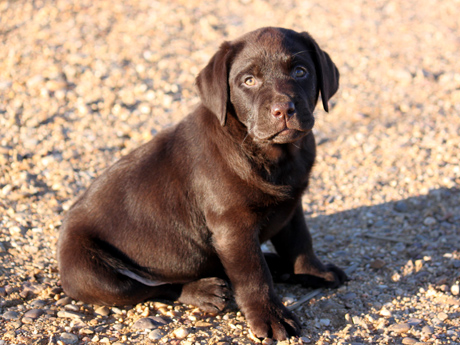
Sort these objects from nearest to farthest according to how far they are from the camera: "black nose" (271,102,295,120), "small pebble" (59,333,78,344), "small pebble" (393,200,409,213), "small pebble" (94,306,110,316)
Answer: "black nose" (271,102,295,120) < "small pebble" (59,333,78,344) < "small pebble" (94,306,110,316) < "small pebble" (393,200,409,213)

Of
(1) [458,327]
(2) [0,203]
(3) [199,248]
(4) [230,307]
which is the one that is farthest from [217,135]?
(2) [0,203]

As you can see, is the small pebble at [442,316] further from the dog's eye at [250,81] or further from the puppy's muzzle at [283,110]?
the dog's eye at [250,81]

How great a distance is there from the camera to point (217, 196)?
Answer: 12.2ft

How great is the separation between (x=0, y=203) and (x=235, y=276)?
282 cm

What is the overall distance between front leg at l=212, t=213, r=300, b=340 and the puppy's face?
0.64 metres

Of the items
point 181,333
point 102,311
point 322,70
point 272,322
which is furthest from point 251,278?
point 322,70

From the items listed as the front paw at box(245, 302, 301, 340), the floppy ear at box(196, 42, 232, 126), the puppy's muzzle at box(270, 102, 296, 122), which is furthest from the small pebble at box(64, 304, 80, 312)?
the puppy's muzzle at box(270, 102, 296, 122)

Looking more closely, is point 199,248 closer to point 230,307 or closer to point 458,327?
point 230,307

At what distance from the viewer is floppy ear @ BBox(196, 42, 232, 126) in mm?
3639

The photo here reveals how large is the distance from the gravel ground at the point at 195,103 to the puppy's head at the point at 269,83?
143cm

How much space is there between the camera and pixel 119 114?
23.2 feet

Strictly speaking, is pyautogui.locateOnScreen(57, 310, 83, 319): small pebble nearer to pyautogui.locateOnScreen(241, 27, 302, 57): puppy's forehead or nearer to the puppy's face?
the puppy's face

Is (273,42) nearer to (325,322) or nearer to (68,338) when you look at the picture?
(325,322)

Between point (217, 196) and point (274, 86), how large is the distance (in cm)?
83
